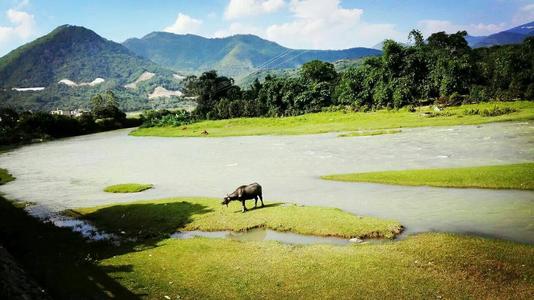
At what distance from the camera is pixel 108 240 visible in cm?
2520

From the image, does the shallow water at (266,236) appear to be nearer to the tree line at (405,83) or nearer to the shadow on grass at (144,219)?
the shadow on grass at (144,219)

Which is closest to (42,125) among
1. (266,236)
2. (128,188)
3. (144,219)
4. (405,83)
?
(128,188)

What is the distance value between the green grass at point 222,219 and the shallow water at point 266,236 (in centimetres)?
43

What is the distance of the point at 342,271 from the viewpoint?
54.9 ft

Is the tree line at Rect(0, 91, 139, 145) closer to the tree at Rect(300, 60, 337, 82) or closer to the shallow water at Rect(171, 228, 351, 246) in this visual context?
the tree at Rect(300, 60, 337, 82)

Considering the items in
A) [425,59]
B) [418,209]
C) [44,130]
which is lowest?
[418,209]

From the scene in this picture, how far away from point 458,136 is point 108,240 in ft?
160

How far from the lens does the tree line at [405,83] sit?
9438 cm

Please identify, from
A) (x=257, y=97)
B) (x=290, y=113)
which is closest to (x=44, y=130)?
(x=257, y=97)

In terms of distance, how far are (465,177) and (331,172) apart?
42.7ft

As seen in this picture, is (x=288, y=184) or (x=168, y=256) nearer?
(x=168, y=256)

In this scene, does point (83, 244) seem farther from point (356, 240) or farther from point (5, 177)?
point (5, 177)

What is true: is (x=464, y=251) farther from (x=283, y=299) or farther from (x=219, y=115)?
(x=219, y=115)

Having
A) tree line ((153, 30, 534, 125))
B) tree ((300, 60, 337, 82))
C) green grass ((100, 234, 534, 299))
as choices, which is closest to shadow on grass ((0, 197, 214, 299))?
green grass ((100, 234, 534, 299))
